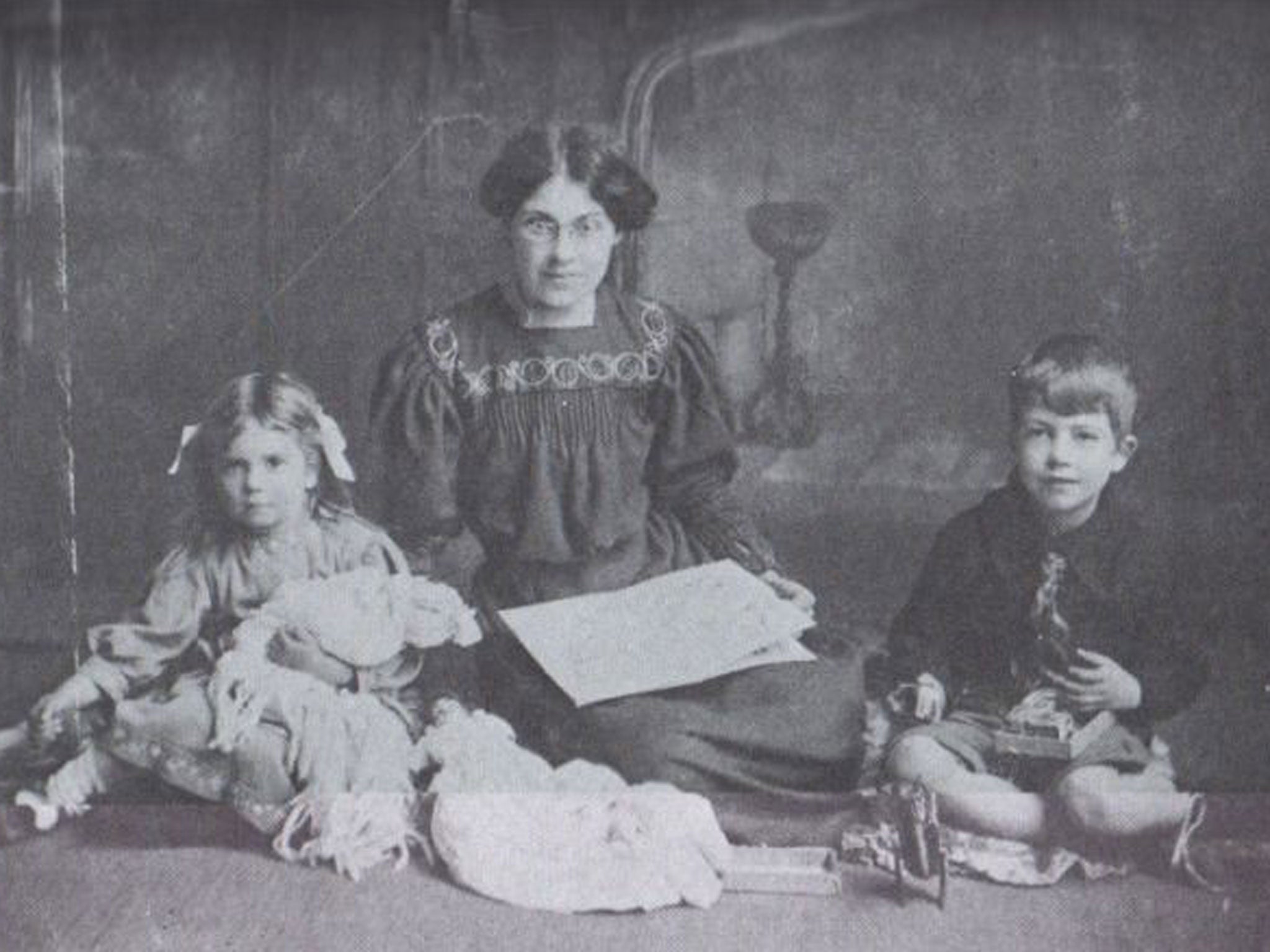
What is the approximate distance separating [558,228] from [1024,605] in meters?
1.27

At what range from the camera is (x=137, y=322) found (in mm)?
3227

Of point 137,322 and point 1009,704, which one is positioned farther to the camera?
point 137,322

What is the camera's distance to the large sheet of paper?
302 centimetres

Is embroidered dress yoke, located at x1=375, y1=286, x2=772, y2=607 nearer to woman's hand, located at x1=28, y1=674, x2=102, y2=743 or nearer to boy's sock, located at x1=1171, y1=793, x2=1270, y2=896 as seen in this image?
woman's hand, located at x1=28, y1=674, x2=102, y2=743

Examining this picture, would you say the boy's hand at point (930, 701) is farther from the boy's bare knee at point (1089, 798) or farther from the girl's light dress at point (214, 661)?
the girl's light dress at point (214, 661)

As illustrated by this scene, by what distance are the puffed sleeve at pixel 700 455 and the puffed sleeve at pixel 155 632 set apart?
1.06 meters

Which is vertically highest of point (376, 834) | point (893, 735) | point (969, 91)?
point (969, 91)

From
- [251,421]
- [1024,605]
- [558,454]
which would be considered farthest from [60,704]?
[1024,605]

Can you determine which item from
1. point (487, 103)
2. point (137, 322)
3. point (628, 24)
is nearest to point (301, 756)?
point (137, 322)

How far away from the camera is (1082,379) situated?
2980mm

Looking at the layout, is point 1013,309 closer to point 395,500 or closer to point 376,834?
point 395,500

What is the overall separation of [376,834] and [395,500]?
2.34 ft

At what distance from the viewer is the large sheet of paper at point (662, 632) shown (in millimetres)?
3020

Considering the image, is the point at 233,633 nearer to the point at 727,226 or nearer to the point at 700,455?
the point at 700,455
